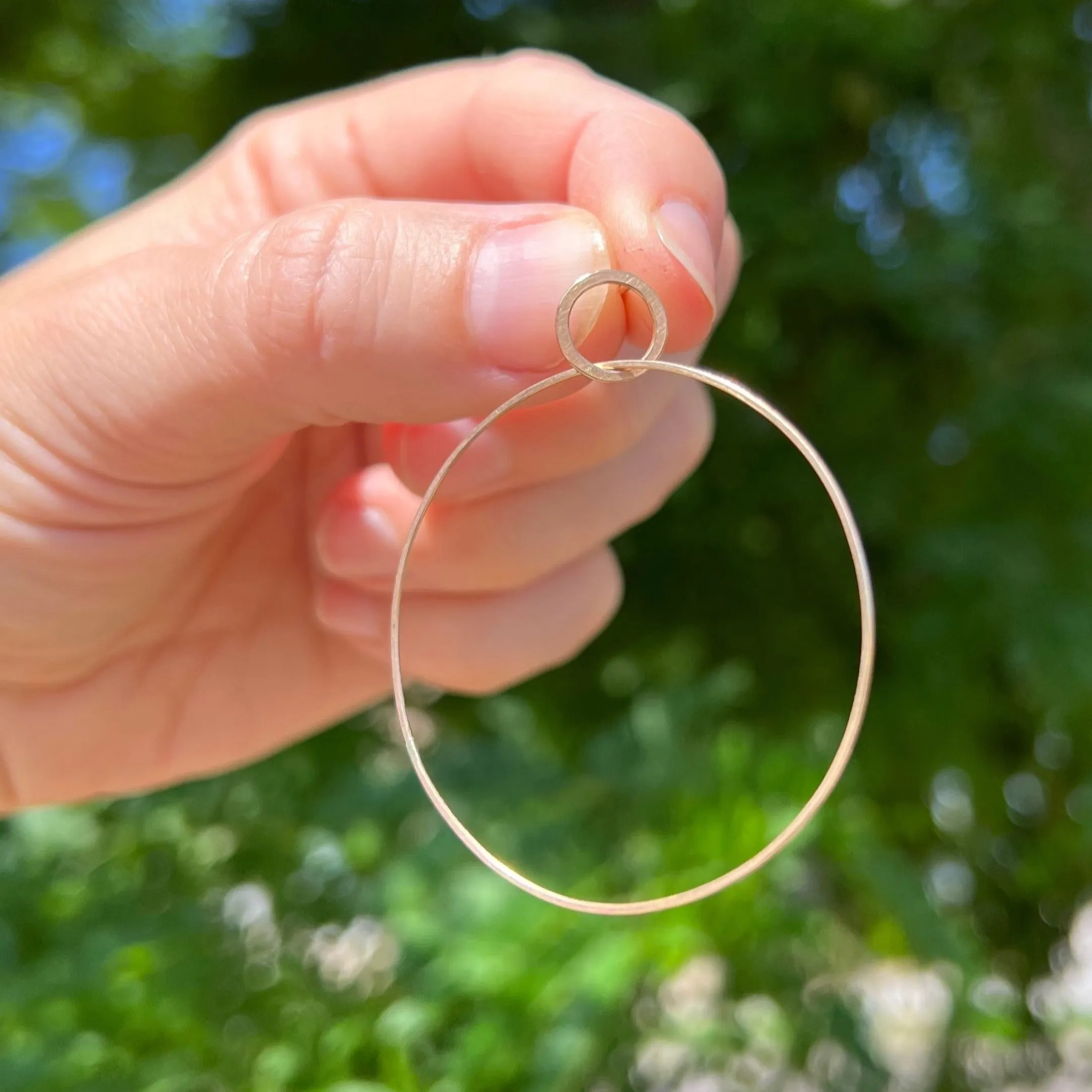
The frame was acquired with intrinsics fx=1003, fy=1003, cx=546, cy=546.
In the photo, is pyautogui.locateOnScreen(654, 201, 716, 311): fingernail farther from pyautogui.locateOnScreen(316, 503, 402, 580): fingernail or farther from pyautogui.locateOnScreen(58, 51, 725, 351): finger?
pyautogui.locateOnScreen(316, 503, 402, 580): fingernail

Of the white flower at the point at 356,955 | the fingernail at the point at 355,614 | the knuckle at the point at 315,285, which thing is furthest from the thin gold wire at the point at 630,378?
the white flower at the point at 356,955

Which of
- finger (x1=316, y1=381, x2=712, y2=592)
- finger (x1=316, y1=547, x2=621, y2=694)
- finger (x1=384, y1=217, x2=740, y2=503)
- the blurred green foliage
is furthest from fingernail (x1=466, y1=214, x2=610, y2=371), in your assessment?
the blurred green foliage

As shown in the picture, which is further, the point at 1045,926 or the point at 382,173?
the point at 1045,926

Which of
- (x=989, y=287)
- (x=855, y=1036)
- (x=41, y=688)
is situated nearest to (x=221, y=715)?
(x=41, y=688)

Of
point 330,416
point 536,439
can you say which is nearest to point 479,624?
point 536,439

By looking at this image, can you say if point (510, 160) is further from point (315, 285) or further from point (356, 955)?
point (356, 955)

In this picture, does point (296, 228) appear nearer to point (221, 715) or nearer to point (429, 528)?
point (429, 528)
